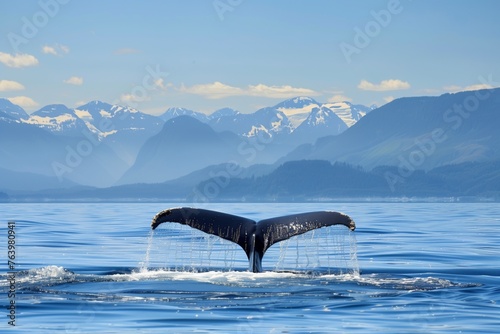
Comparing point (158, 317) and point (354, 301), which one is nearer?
point (158, 317)

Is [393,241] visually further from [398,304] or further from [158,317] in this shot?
[158,317]

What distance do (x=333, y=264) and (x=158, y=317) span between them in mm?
9356

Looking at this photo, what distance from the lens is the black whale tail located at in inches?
493

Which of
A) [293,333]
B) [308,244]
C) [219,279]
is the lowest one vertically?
[293,333]

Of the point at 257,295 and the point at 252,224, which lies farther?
the point at 252,224

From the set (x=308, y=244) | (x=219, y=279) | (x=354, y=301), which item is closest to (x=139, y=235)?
(x=308, y=244)

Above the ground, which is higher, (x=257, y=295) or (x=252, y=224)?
(x=252, y=224)

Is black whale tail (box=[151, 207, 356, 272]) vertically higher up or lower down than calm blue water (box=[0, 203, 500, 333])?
higher up

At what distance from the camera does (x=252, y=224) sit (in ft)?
44.4

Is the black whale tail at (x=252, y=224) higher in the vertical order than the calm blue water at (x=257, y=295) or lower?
higher

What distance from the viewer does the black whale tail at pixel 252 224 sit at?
1253 centimetres

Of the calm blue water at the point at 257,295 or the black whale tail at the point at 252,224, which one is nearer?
the calm blue water at the point at 257,295

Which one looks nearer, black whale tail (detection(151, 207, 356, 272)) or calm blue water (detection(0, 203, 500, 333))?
calm blue water (detection(0, 203, 500, 333))

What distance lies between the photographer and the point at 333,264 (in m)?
19.8
